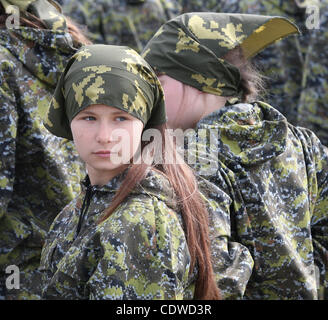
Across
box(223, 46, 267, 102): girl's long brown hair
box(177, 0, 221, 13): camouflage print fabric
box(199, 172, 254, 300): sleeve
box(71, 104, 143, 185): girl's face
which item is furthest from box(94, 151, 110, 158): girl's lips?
box(177, 0, 221, 13): camouflage print fabric

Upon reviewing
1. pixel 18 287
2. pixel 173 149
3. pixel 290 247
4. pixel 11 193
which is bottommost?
pixel 18 287

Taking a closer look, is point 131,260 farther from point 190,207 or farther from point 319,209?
point 319,209

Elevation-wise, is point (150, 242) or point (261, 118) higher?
point (261, 118)

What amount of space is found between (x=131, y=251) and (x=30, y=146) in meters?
1.05

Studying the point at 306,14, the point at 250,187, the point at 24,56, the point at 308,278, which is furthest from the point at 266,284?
the point at 306,14

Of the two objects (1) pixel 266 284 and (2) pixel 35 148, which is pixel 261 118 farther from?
(2) pixel 35 148

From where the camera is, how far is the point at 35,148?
110 inches

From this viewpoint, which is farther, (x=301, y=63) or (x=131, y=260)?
(x=301, y=63)

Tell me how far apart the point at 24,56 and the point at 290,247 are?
4.23ft

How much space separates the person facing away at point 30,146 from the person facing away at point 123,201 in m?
0.64

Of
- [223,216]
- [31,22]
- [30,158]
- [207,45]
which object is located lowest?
[223,216]

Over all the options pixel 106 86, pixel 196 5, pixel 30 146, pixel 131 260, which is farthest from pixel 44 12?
pixel 196 5

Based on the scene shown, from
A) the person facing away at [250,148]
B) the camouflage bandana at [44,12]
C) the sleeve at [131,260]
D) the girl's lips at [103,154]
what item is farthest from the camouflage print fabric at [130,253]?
the camouflage bandana at [44,12]

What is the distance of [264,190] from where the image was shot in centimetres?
244
